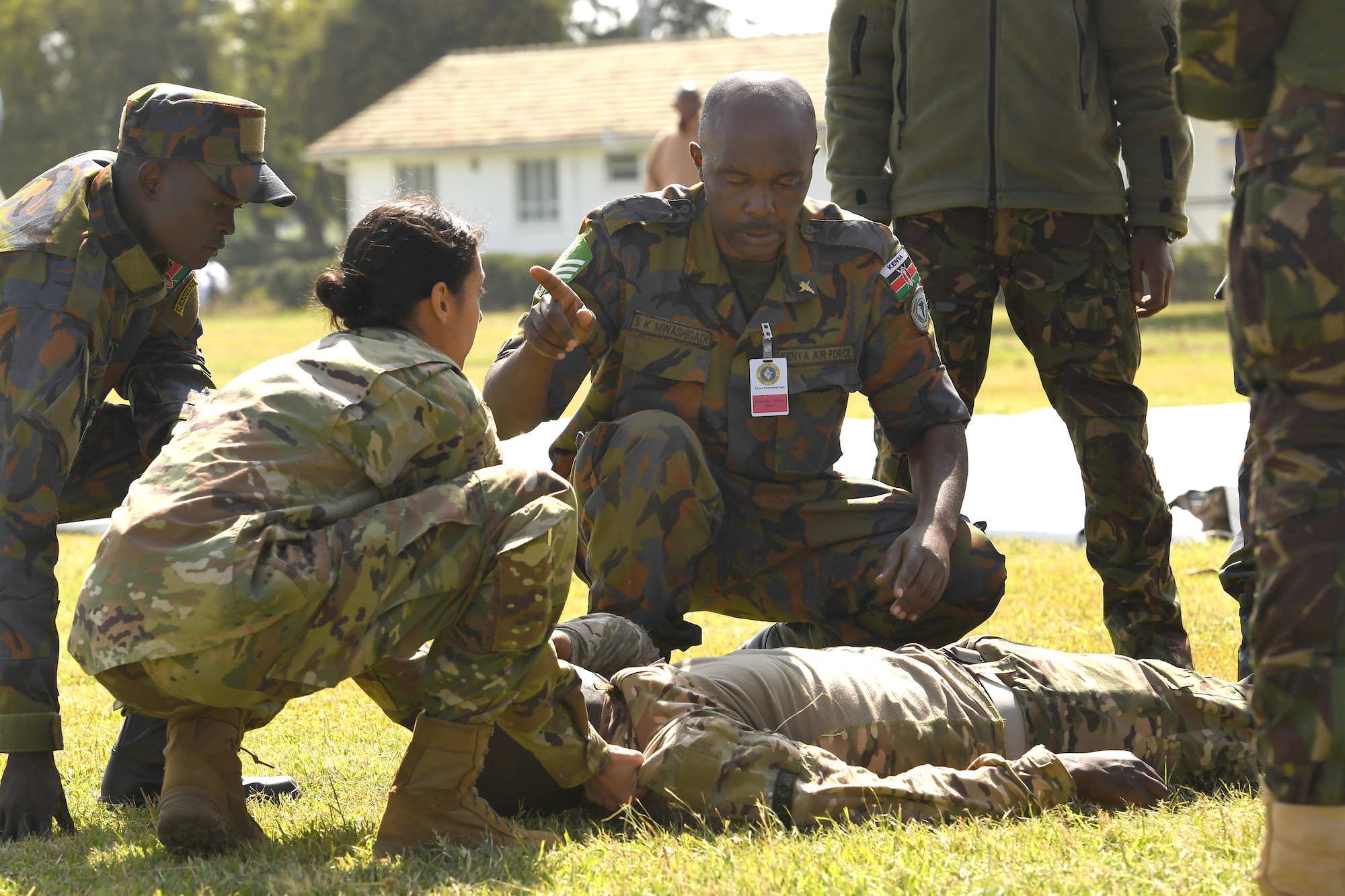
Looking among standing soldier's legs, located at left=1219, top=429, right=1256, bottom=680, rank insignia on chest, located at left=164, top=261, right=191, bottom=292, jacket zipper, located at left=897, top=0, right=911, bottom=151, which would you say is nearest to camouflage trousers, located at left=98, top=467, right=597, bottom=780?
rank insignia on chest, located at left=164, top=261, right=191, bottom=292

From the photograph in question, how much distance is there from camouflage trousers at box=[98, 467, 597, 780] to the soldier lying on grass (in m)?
0.28

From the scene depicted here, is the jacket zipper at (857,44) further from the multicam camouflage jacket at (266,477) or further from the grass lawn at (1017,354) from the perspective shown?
the multicam camouflage jacket at (266,477)

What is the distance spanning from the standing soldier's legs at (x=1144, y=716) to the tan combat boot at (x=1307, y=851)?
1.23 meters

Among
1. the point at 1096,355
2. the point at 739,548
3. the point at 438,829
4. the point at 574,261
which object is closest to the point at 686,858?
the point at 438,829

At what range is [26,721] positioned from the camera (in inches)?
126

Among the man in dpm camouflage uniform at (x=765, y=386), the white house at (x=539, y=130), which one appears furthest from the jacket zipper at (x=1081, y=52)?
the white house at (x=539, y=130)

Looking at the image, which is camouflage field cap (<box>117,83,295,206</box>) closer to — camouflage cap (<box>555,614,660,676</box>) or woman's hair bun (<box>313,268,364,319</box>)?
woman's hair bun (<box>313,268,364,319</box>)

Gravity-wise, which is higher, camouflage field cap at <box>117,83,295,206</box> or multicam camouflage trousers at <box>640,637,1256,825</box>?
camouflage field cap at <box>117,83,295,206</box>

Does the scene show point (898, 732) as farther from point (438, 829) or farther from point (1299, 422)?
point (1299, 422)

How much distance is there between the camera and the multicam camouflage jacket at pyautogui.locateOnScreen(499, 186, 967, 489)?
4.25 meters

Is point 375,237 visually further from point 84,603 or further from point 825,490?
point 825,490

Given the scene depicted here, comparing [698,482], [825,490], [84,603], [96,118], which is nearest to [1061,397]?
[825,490]

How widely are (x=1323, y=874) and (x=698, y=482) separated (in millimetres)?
2156

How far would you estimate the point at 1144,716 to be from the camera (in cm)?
347
